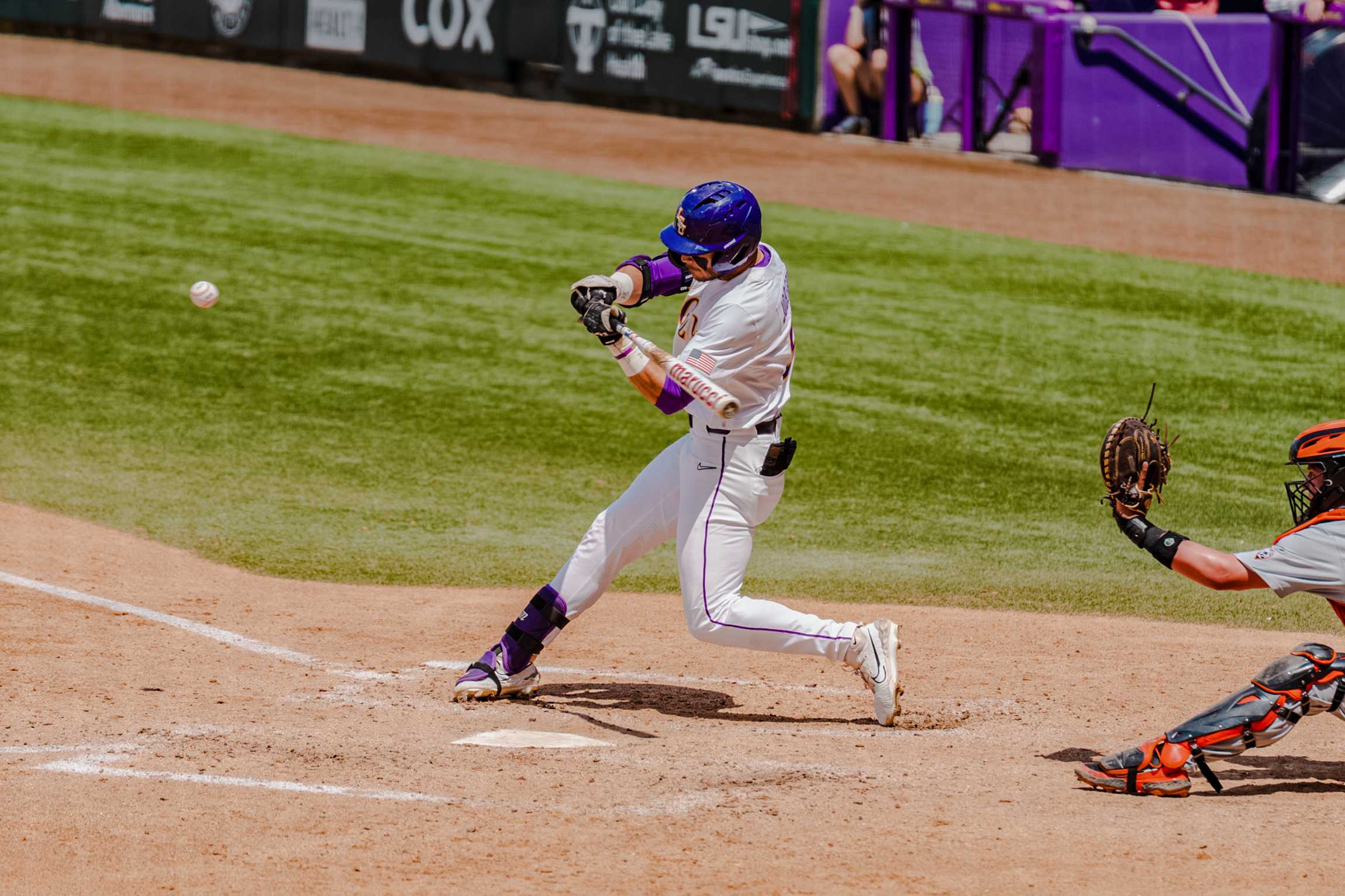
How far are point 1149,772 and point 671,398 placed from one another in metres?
1.88

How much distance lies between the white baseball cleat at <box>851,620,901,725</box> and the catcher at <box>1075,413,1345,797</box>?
0.78 metres

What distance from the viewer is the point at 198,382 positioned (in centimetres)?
1108

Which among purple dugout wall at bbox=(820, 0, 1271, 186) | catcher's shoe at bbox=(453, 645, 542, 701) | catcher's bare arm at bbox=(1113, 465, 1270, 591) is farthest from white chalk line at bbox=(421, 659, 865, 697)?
purple dugout wall at bbox=(820, 0, 1271, 186)

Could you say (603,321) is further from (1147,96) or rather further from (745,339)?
(1147,96)

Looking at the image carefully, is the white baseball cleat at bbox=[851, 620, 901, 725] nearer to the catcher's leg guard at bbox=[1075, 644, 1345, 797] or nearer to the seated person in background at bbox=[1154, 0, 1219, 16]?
the catcher's leg guard at bbox=[1075, 644, 1345, 797]

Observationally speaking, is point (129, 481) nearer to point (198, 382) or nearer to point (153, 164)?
point (198, 382)

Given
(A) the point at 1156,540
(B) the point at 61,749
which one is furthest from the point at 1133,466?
(B) the point at 61,749

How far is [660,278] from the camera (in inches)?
232

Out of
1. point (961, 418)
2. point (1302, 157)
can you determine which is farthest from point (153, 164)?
point (1302, 157)

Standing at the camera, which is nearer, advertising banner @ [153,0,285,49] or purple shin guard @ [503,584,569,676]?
purple shin guard @ [503,584,569,676]

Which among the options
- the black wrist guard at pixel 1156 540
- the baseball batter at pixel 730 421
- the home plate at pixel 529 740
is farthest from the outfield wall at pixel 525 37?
the black wrist guard at pixel 1156 540

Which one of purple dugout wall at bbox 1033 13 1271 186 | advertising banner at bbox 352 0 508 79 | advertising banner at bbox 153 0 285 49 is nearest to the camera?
purple dugout wall at bbox 1033 13 1271 186

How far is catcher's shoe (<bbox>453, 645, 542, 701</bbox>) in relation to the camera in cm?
589

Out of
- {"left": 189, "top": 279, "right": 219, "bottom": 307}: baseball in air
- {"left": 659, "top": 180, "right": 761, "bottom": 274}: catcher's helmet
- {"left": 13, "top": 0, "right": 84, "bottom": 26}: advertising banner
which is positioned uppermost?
{"left": 13, "top": 0, "right": 84, "bottom": 26}: advertising banner
